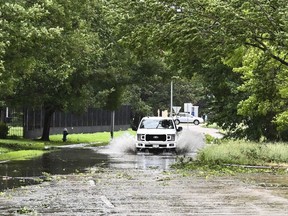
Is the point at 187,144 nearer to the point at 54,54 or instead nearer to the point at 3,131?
the point at 54,54

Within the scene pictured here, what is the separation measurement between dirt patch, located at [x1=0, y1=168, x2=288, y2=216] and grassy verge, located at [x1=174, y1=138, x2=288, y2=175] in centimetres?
447

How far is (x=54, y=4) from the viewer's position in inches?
1177

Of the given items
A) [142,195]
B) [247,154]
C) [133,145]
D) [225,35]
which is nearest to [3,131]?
[133,145]

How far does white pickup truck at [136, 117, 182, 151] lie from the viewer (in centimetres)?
3522

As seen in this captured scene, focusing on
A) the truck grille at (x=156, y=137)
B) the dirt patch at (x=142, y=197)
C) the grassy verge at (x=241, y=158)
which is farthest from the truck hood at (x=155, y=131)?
the dirt patch at (x=142, y=197)

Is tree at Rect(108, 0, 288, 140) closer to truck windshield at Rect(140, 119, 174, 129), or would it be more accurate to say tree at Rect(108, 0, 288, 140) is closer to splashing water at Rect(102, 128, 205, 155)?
truck windshield at Rect(140, 119, 174, 129)

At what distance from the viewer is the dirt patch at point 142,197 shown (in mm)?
13562

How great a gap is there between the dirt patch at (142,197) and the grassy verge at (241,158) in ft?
14.7

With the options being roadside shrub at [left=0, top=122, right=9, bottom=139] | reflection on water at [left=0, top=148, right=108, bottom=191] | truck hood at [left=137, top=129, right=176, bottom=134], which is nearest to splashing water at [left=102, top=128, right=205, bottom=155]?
truck hood at [left=137, top=129, right=176, bottom=134]

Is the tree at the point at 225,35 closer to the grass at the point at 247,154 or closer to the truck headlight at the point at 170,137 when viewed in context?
the grass at the point at 247,154

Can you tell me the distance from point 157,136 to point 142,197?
63.6 ft

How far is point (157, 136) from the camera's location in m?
35.2

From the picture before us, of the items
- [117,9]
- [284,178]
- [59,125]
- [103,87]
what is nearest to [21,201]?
[284,178]

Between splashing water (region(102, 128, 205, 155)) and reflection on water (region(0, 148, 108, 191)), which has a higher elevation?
splashing water (region(102, 128, 205, 155))
